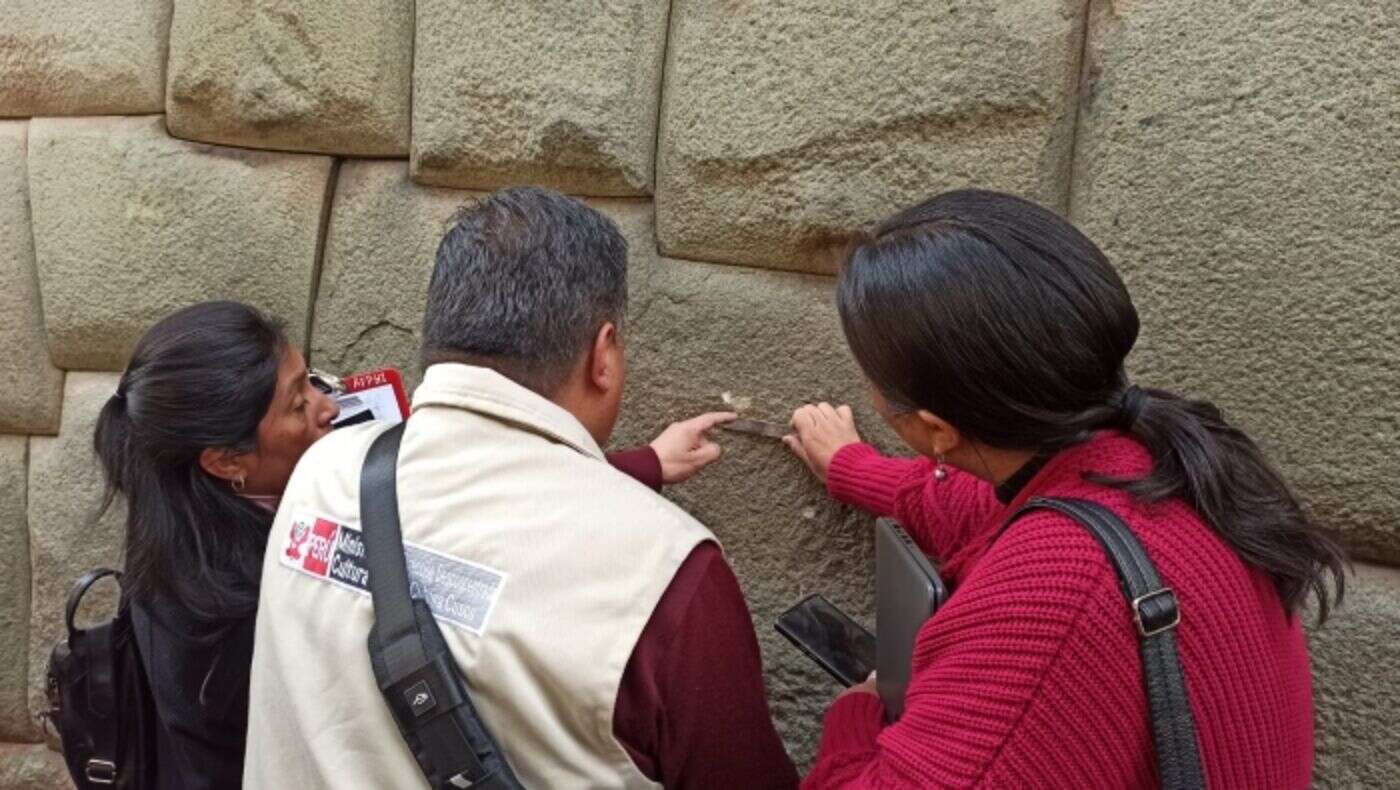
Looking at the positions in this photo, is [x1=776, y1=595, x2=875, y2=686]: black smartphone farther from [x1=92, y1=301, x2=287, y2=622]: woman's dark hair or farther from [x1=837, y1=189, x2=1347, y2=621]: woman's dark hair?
[x1=92, y1=301, x2=287, y2=622]: woman's dark hair

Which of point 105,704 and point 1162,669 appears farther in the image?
point 105,704

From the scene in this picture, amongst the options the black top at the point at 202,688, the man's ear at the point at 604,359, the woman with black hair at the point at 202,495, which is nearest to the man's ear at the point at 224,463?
the woman with black hair at the point at 202,495

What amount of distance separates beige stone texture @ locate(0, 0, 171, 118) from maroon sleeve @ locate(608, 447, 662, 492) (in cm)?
129

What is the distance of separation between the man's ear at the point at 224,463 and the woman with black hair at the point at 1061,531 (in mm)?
938

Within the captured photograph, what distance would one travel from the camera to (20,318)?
2.33m

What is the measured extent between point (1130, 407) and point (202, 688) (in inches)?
46.1

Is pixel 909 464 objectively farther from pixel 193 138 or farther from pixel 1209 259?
pixel 193 138

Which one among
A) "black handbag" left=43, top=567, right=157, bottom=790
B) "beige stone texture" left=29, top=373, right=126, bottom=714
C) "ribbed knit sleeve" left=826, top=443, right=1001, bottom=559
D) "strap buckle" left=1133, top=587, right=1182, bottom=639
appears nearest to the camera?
"strap buckle" left=1133, top=587, right=1182, bottom=639

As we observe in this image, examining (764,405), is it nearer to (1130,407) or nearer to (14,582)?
(1130,407)

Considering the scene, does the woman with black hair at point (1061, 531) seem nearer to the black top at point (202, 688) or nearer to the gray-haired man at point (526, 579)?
the gray-haired man at point (526, 579)

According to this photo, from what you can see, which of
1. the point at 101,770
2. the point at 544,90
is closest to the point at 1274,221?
the point at 544,90

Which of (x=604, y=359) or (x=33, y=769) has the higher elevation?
(x=604, y=359)

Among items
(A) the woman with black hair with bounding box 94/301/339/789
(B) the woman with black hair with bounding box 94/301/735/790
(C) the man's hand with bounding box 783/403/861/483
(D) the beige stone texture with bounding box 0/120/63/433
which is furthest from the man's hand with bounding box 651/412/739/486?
(D) the beige stone texture with bounding box 0/120/63/433

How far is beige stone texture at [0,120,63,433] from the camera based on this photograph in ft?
7.53
